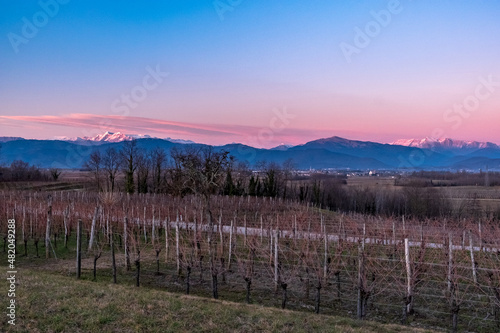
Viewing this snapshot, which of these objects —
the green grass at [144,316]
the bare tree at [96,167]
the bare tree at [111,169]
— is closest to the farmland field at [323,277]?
the green grass at [144,316]

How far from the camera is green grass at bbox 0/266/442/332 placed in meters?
5.88

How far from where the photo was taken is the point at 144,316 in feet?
20.6

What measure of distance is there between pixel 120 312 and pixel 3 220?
13.9 meters

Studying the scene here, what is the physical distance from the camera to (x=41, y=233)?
17.0 m

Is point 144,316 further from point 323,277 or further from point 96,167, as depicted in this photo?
point 96,167

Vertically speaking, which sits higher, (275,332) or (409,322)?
(275,332)

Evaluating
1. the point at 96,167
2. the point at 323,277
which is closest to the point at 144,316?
the point at 323,277

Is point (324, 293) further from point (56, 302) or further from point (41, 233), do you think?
point (41, 233)

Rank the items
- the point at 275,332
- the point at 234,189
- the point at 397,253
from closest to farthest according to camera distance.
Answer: the point at 275,332, the point at 397,253, the point at 234,189

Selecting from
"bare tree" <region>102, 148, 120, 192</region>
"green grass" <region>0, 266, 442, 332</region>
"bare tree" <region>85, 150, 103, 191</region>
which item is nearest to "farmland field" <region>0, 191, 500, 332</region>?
"green grass" <region>0, 266, 442, 332</region>

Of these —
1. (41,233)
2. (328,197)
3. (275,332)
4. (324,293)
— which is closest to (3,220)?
(41,233)

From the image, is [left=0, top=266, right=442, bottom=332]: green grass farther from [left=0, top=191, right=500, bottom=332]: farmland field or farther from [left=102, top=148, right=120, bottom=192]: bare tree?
[left=102, top=148, right=120, bottom=192]: bare tree

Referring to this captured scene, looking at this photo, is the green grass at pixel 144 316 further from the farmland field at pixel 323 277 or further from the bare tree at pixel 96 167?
the bare tree at pixel 96 167

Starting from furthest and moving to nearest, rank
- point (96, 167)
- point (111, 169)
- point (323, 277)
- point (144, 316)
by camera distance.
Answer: point (96, 167), point (111, 169), point (323, 277), point (144, 316)
